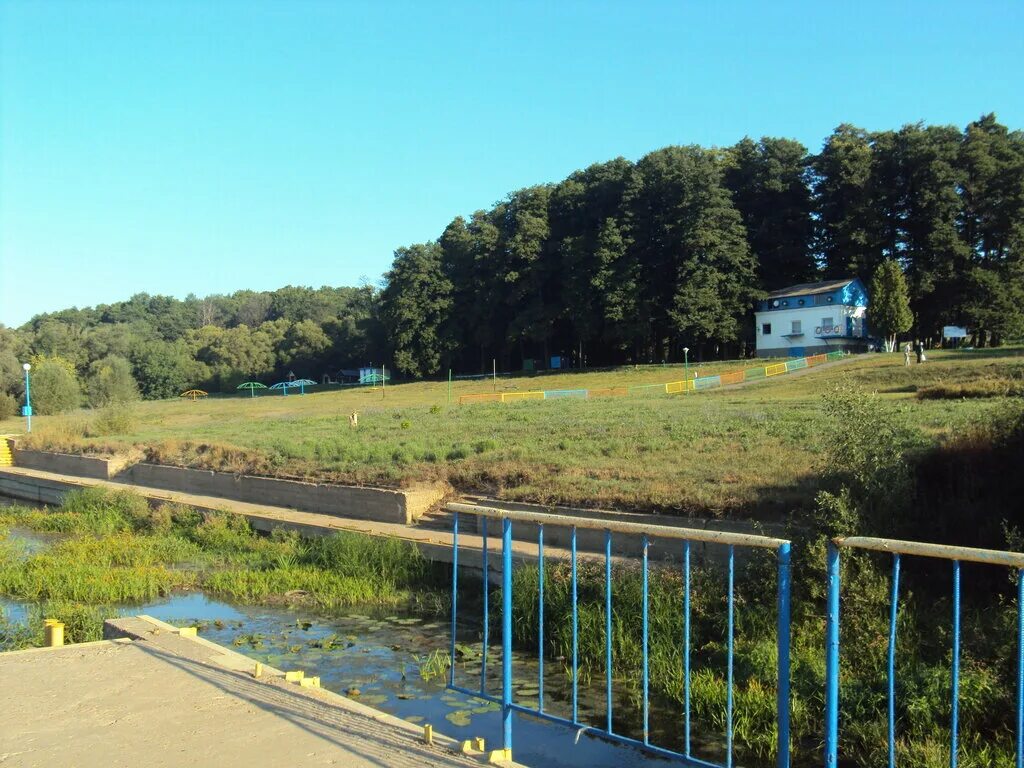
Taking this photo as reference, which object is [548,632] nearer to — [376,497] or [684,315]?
[376,497]

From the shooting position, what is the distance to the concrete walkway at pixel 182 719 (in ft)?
14.2

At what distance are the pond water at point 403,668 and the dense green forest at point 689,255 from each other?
33.9 m

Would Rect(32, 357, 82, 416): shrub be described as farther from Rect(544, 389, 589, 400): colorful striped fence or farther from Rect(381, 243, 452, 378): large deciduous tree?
Rect(544, 389, 589, 400): colorful striped fence

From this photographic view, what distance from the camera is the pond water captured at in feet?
20.3

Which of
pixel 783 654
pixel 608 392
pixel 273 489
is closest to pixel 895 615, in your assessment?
pixel 783 654

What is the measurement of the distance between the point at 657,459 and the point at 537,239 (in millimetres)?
57334

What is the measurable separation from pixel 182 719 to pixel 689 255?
6041cm

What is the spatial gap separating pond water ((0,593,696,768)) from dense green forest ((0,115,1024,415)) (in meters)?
33.9

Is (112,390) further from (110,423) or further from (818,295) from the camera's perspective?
(818,295)

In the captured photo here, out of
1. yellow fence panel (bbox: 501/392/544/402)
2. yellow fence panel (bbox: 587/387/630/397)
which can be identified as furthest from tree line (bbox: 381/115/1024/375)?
yellow fence panel (bbox: 501/392/544/402)

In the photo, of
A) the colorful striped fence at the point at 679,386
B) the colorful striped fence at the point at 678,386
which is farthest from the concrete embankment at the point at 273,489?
the colorful striped fence at the point at 679,386

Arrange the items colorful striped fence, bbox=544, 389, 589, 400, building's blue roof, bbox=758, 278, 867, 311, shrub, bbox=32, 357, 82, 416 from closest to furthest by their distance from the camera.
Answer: colorful striped fence, bbox=544, 389, 589, 400, shrub, bbox=32, 357, 82, 416, building's blue roof, bbox=758, 278, 867, 311

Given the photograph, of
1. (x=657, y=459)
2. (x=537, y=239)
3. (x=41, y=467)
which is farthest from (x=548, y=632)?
(x=537, y=239)

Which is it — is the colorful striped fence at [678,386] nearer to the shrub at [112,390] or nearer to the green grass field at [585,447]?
the green grass field at [585,447]
